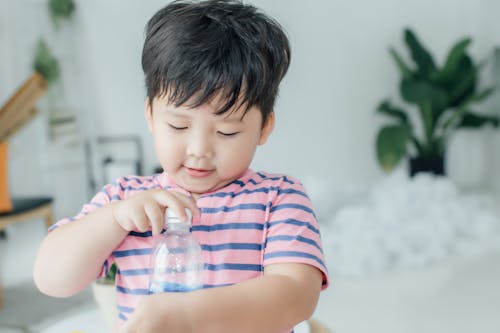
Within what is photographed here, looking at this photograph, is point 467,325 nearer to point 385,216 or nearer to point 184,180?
point 385,216

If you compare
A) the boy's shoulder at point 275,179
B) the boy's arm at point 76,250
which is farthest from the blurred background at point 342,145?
the boy's arm at point 76,250

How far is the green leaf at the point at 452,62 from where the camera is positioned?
305 centimetres

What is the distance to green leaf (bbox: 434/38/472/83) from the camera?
3.05m

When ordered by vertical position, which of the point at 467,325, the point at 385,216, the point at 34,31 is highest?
the point at 34,31

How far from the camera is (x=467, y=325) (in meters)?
1.73

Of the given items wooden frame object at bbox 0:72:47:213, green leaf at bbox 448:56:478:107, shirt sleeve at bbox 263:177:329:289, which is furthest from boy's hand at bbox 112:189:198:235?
green leaf at bbox 448:56:478:107

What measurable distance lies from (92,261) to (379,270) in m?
1.69

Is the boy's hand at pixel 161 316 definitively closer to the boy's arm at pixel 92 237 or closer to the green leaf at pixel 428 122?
the boy's arm at pixel 92 237

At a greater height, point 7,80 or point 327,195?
point 7,80

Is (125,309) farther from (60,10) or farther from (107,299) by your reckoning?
(60,10)

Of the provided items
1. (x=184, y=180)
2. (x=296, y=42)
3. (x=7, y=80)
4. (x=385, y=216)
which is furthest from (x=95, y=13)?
(x=184, y=180)

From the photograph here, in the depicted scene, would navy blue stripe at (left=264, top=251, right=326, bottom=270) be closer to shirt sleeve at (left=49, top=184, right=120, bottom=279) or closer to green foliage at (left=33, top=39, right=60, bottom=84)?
shirt sleeve at (left=49, top=184, right=120, bottom=279)

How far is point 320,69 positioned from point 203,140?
2.81 meters

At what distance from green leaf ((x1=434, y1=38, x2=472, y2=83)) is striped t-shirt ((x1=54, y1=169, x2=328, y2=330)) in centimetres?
265
